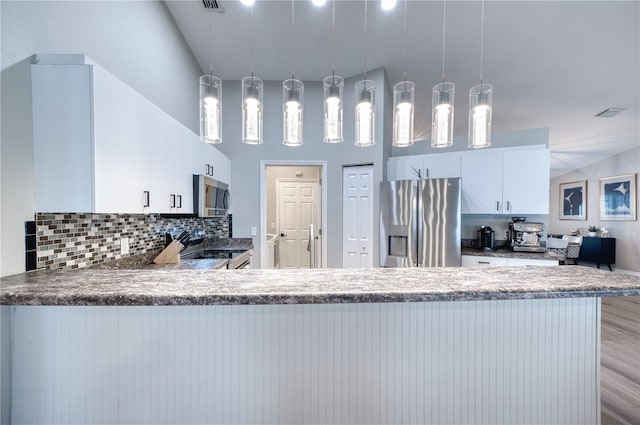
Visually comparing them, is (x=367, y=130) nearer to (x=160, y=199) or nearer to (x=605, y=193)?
(x=160, y=199)

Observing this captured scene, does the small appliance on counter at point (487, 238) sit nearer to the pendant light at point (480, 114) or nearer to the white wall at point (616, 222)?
the pendant light at point (480, 114)

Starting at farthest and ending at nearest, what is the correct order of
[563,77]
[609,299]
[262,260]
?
[609,299]
[262,260]
[563,77]

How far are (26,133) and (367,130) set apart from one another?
1759 millimetres

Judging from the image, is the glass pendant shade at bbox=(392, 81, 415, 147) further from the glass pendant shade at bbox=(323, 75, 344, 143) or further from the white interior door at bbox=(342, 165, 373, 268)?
the white interior door at bbox=(342, 165, 373, 268)

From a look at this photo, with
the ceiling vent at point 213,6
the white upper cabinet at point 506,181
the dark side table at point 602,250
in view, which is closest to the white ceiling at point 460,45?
the ceiling vent at point 213,6

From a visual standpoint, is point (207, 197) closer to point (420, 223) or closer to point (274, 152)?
point (274, 152)

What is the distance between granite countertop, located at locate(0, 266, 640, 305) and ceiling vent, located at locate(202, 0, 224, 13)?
94.2 inches

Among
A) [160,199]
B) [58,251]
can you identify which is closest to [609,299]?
[160,199]

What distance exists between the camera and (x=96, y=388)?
3.82 ft

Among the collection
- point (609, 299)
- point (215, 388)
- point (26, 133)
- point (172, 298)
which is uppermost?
point (26, 133)

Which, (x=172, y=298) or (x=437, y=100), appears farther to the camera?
(x=437, y=100)

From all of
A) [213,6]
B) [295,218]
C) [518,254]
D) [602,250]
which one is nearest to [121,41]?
[213,6]

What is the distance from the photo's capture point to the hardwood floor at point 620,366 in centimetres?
184

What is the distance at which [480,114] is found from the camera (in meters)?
1.50
